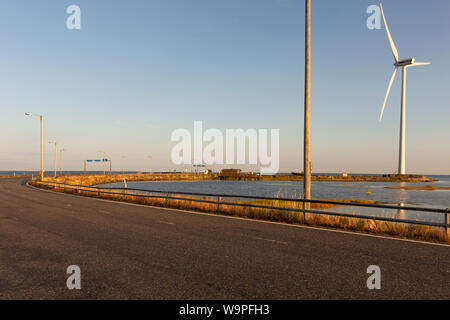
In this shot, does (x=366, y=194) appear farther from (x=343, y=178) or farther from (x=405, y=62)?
(x=343, y=178)

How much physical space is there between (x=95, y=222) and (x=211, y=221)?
4584 mm

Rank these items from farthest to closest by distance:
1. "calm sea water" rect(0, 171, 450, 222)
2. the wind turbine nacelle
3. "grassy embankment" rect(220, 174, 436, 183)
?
"grassy embankment" rect(220, 174, 436, 183), the wind turbine nacelle, "calm sea water" rect(0, 171, 450, 222)

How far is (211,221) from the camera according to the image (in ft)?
42.8

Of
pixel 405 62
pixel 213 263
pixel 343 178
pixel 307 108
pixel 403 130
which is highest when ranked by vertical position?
pixel 405 62

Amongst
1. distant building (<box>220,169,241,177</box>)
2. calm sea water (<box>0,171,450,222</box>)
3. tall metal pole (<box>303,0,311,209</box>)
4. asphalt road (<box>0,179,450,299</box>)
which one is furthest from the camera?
distant building (<box>220,169,241,177</box>)

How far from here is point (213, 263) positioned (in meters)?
6.62

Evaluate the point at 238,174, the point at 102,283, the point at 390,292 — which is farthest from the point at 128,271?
the point at 238,174

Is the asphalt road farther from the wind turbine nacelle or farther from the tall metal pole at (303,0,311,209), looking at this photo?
the wind turbine nacelle

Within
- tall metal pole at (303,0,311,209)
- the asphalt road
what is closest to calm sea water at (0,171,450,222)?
tall metal pole at (303,0,311,209)

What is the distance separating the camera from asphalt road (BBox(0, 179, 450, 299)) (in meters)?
5.03

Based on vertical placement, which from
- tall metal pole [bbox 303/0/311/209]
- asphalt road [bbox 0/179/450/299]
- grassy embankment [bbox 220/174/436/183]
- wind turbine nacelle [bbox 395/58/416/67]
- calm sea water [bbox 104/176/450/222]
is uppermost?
wind turbine nacelle [bbox 395/58/416/67]

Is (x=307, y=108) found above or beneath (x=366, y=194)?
above

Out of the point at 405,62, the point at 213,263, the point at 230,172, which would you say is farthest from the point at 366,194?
the point at 230,172
